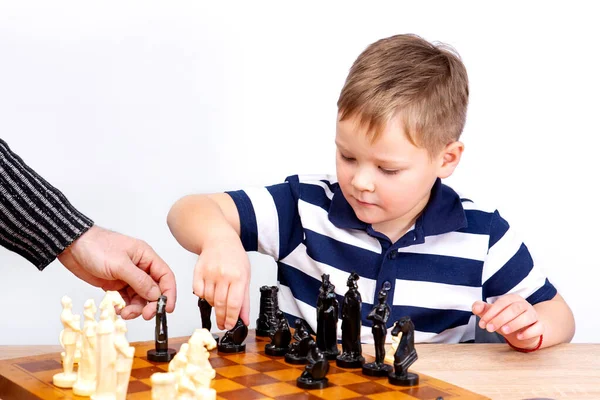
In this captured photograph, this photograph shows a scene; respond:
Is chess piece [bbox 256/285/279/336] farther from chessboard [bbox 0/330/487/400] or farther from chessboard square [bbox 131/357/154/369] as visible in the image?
chessboard square [bbox 131/357/154/369]

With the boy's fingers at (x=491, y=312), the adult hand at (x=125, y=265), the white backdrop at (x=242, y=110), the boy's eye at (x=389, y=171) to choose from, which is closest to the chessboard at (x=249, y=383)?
the adult hand at (x=125, y=265)

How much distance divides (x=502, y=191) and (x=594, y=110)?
43cm

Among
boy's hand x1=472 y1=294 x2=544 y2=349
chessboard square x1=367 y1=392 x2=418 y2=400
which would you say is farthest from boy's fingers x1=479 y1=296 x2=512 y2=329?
chessboard square x1=367 y1=392 x2=418 y2=400

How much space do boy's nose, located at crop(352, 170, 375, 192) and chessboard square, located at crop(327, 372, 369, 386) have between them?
1.70 ft

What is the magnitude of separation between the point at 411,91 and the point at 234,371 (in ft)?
2.81

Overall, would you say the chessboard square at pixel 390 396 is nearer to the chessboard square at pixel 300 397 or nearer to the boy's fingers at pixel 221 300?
the chessboard square at pixel 300 397

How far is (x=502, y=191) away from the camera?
2.96 m

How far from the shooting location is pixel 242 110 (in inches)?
111

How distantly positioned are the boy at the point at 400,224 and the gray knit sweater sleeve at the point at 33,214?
30 cm

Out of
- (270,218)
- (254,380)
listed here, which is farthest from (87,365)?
(270,218)

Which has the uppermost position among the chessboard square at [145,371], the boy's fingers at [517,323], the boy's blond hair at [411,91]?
the boy's blond hair at [411,91]

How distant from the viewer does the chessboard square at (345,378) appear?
1514 mm

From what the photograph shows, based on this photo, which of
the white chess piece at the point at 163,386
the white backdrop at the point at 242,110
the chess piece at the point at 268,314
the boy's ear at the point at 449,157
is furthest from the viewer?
the white backdrop at the point at 242,110

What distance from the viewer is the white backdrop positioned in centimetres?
266
